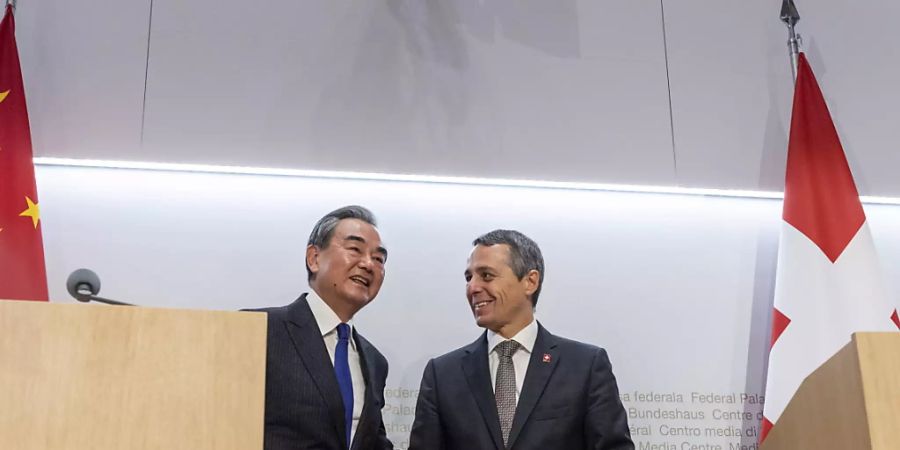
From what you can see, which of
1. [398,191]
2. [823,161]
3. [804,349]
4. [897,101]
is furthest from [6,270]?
[897,101]

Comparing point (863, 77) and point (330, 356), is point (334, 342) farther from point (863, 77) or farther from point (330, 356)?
point (863, 77)

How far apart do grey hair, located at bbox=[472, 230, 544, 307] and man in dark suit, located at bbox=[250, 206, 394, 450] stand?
46 cm

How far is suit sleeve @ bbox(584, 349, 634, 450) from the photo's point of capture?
3.07 m

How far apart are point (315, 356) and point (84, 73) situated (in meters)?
1.94

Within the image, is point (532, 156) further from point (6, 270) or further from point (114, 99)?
point (6, 270)

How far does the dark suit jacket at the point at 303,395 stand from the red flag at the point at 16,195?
1046 mm

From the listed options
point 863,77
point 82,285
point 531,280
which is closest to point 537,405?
→ point 531,280

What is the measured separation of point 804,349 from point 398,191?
1773 mm

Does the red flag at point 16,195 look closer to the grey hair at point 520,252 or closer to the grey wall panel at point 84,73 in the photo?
the grey wall panel at point 84,73

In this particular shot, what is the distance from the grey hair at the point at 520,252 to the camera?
3490mm

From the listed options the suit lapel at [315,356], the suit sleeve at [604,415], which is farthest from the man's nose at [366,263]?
the suit sleeve at [604,415]

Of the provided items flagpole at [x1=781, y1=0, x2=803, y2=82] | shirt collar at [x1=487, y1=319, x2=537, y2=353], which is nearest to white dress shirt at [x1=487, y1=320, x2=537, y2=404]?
shirt collar at [x1=487, y1=319, x2=537, y2=353]

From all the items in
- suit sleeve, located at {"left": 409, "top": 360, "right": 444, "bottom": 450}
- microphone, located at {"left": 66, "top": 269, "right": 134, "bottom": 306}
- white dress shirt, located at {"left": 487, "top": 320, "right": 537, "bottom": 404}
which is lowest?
suit sleeve, located at {"left": 409, "top": 360, "right": 444, "bottom": 450}

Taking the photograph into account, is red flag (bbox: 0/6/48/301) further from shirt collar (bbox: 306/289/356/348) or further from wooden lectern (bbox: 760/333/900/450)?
wooden lectern (bbox: 760/333/900/450)
